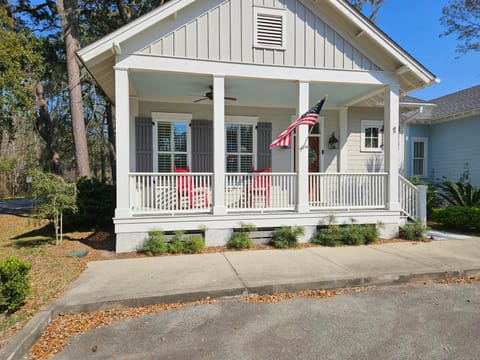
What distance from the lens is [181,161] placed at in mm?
8383

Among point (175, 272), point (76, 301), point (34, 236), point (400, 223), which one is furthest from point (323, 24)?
point (34, 236)

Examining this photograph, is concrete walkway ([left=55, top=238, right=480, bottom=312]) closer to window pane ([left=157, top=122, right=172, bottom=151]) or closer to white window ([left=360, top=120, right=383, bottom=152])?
window pane ([left=157, top=122, right=172, bottom=151])

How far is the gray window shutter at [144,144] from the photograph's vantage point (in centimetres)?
788

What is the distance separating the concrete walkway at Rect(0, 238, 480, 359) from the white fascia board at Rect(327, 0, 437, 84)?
3.93 meters

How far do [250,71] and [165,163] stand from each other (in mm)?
3495

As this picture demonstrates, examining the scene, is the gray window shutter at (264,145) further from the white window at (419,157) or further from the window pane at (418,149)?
the window pane at (418,149)

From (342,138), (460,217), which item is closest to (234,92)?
(342,138)

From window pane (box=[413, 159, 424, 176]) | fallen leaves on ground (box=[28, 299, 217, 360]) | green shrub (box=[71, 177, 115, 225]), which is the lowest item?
fallen leaves on ground (box=[28, 299, 217, 360])

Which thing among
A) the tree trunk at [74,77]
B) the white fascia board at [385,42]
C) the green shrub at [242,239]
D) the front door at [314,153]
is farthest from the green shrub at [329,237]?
the tree trunk at [74,77]

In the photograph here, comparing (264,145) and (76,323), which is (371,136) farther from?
(76,323)

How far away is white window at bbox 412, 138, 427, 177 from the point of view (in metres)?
11.7

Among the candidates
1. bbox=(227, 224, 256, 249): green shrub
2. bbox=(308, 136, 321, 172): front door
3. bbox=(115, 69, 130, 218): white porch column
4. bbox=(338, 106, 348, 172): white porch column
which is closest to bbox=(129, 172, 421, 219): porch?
bbox=(115, 69, 130, 218): white porch column

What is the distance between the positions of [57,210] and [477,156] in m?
12.8

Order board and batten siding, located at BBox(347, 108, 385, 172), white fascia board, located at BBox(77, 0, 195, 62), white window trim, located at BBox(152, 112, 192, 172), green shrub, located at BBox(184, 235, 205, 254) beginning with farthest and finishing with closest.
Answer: board and batten siding, located at BBox(347, 108, 385, 172), white window trim, located at BBox(152, 112, 192, 172), green shrub, located at BBox(184, 235, 205, 254), white fascia board, located at BBox(77, 0, 195, 62)
